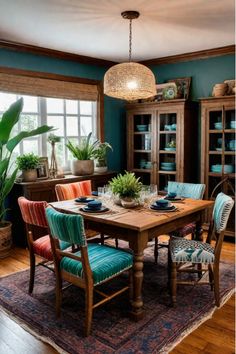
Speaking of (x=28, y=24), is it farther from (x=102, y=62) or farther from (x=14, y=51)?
(x=102, y=62)

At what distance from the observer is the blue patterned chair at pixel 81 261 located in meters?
2.34

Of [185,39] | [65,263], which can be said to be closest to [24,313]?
[65,263]

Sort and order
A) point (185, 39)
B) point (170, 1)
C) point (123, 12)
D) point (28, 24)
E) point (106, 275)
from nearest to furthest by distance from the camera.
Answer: point (106, 275)
point (170, 1)
point (123, 12)
point (28, 24)
point (185, 39)

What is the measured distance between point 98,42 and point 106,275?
2973 mm

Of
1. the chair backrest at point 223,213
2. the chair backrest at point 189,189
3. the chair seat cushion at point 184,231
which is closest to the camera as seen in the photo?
the chair backrest at point 223,213

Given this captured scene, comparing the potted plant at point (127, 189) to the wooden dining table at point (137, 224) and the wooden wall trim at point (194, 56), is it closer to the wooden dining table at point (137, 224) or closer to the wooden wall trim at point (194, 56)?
the wooden dining table at point (137, 224)

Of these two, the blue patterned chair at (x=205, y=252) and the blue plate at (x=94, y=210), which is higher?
the blue plate at (x=94, y=210)

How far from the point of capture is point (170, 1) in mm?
2965

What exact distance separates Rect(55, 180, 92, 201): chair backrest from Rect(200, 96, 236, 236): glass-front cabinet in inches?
66.9

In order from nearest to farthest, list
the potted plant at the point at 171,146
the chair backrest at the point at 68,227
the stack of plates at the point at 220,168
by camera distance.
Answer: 1. the chair backrest at the point at 68,227
2. the stack of plates at the point at 220,168
3. the potted plant at the point at 171,146

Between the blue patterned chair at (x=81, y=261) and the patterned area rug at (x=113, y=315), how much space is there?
134mm

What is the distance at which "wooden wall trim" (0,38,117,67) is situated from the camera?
420cm

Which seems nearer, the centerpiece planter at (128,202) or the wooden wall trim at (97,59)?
the centerpiece planter at (128,202)

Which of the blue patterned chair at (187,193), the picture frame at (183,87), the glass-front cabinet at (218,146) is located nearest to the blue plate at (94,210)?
the blue patterned chair at (187,193)
